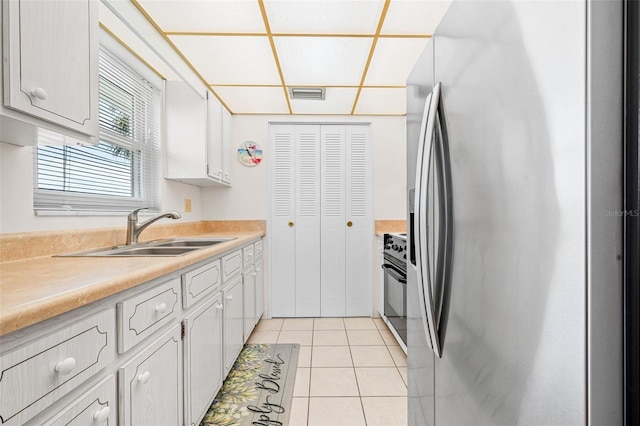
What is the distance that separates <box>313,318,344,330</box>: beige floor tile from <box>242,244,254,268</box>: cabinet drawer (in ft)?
3.20

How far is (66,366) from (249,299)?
1.88 meters

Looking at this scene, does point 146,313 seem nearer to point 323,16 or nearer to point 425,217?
point 425,217

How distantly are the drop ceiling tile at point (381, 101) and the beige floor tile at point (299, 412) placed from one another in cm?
240

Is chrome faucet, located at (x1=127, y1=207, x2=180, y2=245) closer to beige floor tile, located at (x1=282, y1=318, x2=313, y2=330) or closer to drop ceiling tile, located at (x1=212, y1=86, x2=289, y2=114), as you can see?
drop ceiling tile, located at (x1=212, y1=86, x2=289, y2=114)

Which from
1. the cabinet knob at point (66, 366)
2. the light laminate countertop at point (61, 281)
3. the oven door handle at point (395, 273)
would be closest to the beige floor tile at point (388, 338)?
the oven door handle at point (395, 273)

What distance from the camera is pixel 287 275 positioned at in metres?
3.25

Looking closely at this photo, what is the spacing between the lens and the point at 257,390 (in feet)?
6.13

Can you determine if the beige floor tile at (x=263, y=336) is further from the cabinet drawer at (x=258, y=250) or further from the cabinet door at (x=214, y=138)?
the cabinet door at (x=214, y=138)

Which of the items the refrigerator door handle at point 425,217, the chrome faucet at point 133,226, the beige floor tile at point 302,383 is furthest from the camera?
the beige floor tile at point 302,383

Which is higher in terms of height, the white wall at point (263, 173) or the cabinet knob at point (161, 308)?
the white wall at point (263, 173)

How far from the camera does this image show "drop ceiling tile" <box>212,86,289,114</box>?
8.68 feet

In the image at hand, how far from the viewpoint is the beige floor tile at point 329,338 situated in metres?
2.58

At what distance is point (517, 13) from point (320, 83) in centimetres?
211

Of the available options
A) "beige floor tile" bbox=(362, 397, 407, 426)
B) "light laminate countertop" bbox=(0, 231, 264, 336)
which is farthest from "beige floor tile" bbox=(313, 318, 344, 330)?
"light laminate countertop" bbox=(0, 231, 264, 336)
